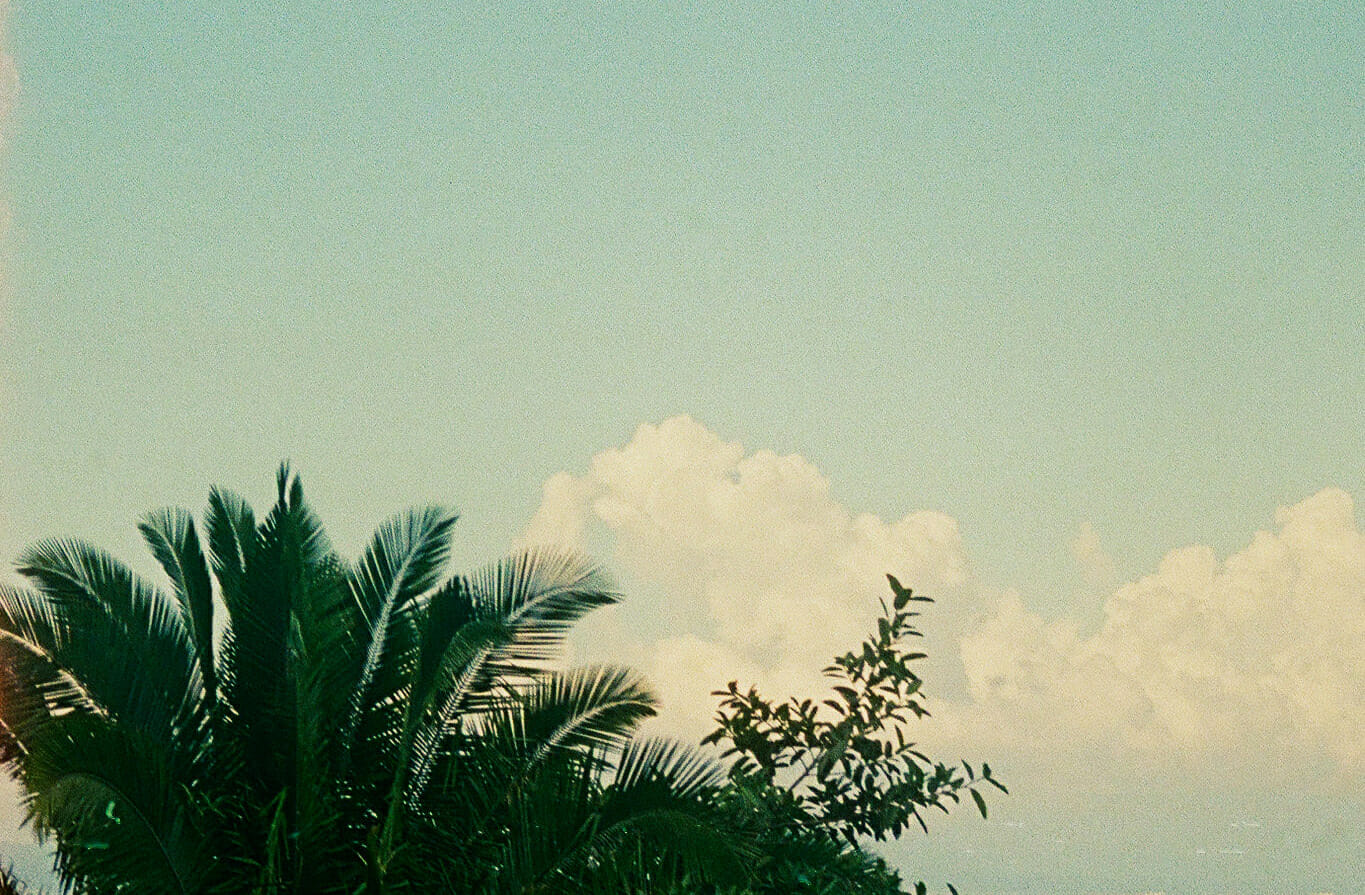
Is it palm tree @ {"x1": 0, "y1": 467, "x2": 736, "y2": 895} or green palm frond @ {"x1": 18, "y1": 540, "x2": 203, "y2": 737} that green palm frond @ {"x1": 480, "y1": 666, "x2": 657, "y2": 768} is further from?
green palm frond @ {"x1": 18, "y1": 540, "x2": 203, "y2": 737}

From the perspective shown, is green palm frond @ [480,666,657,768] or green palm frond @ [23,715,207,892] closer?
green palm frond @ [23,715,207,892]

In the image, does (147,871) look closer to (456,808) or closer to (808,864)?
(456,808)

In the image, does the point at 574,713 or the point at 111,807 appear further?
the point at 574,713

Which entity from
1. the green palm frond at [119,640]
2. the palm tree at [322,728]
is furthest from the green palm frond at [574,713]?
the green palm frond at [119,640]

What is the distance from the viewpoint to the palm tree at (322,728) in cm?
925

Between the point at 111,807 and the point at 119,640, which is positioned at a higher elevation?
the point at 119,640

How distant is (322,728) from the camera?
1012cm

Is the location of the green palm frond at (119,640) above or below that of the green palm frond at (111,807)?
above

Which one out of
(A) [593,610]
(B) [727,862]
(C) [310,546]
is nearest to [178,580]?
(C) [310,546]

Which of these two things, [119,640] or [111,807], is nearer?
[111,807]

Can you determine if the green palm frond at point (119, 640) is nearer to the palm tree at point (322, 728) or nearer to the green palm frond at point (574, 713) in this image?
the palm tree at point (322, 728)

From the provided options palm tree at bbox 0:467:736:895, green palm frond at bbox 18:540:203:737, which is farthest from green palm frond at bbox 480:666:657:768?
green palm frond at bbox 18:540:203:737

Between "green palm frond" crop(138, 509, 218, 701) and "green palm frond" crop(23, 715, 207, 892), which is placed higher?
"green palm frond" crop(138, 509, 218, 701)

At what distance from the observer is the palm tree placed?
925cm
